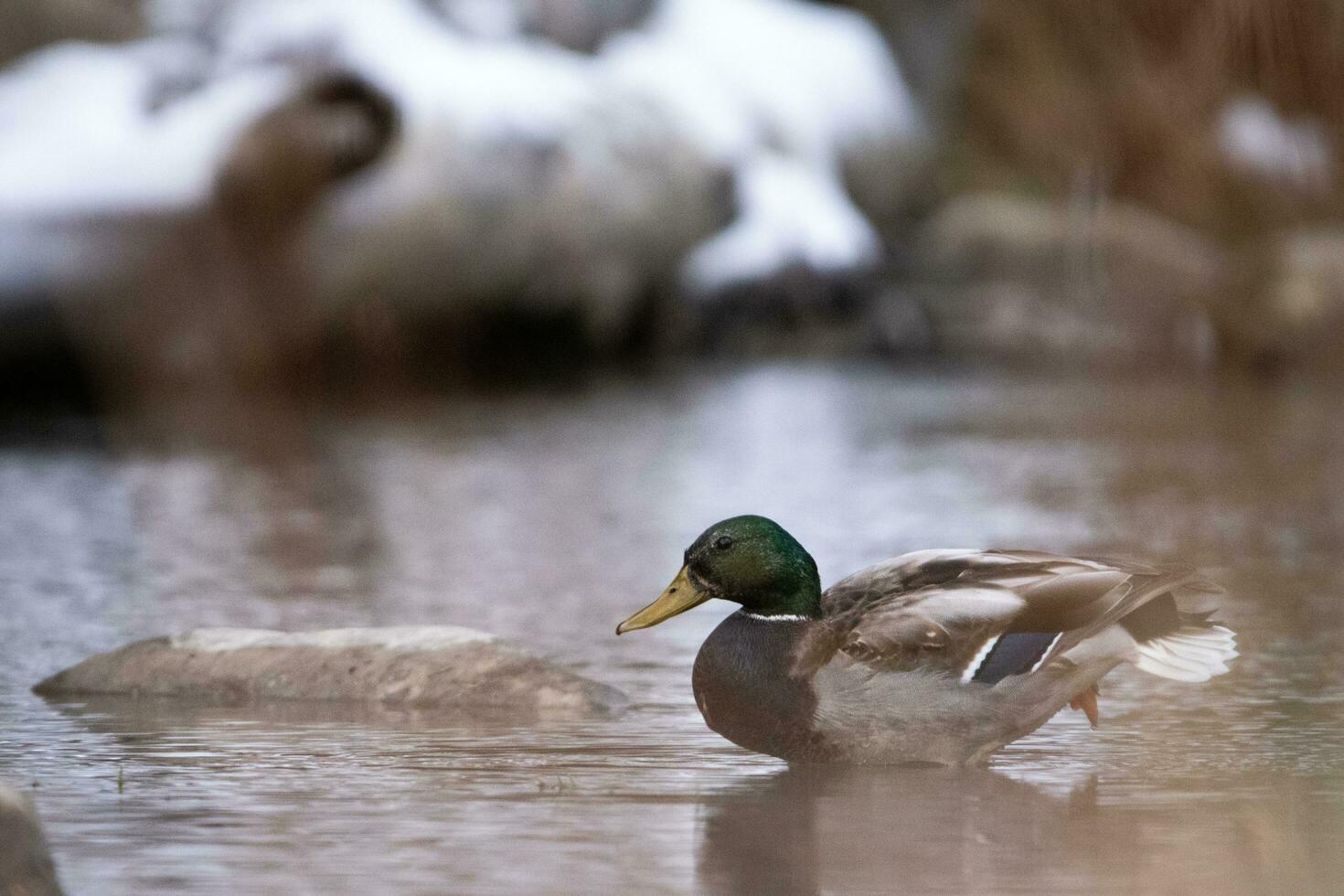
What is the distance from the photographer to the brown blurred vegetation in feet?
79.8

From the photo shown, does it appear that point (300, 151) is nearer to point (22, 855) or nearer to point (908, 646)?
point (908, 646)

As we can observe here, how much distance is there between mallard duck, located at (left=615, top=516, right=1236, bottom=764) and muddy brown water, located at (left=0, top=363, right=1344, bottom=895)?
119mm

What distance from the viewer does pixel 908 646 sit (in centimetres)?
503

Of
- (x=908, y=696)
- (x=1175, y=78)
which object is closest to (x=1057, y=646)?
(x=908, y=696)

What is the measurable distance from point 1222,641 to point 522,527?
17.4 ft

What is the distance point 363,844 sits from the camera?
439cm

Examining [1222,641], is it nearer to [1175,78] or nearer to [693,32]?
[693,32]

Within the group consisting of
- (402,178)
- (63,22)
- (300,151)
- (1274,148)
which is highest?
(63,22)

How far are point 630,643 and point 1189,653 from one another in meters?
2.27

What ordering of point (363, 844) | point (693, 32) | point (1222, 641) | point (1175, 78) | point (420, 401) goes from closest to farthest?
1. point (363, 844)
2. point (1222, 641)
3. point (420, 401)
4. point (693, 32)
5. point (1175, 78)

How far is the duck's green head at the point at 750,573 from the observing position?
5176mm

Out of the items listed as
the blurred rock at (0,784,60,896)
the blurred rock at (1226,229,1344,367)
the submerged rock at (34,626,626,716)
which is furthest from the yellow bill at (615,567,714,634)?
the blurred rock at (1226,229,1344,367)

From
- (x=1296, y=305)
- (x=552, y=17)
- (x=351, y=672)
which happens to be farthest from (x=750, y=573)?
(x=1296, y=305)

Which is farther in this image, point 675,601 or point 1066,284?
point 1066,284
